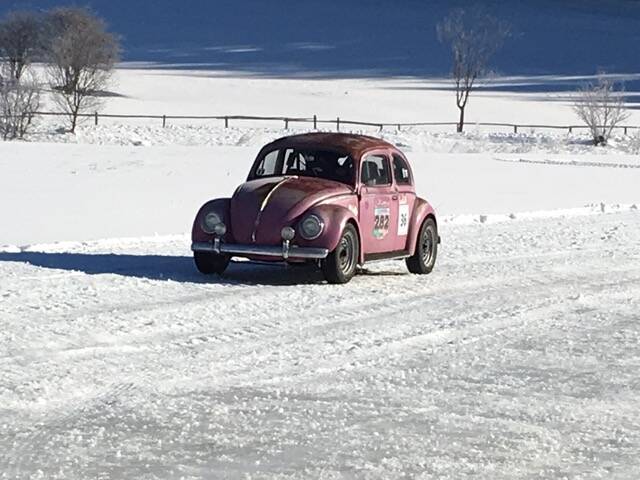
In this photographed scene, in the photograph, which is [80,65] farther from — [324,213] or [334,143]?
[324,213]

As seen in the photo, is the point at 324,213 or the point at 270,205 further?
the point at 270,205

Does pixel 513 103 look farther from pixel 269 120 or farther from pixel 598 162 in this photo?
pixel 598 162

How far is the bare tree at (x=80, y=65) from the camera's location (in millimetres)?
73812

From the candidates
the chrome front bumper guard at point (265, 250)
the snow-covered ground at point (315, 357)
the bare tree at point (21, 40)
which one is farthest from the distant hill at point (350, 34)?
the chrome front bumper guard at point (265, 250)

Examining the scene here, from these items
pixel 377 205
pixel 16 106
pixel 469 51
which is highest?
pixel 469 51

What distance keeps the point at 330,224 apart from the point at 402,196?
181 centimetres

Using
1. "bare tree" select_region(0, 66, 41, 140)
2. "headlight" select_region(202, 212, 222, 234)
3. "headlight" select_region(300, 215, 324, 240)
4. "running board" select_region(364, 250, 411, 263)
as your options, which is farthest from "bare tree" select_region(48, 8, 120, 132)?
"headlight" select_region(300, 215, 324, 240)

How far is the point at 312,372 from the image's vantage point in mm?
9609

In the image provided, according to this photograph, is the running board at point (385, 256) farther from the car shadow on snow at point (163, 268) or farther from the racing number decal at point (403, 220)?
the car shadow on snow at point (163, 268)

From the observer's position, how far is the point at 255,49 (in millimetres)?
116438

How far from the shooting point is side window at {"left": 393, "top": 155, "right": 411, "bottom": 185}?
50.9 ft

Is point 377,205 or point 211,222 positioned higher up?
point 377,205

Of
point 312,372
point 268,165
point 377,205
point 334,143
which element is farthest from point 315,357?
point 268,165

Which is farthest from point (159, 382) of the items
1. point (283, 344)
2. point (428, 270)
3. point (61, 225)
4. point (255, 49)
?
point (255, 49)
